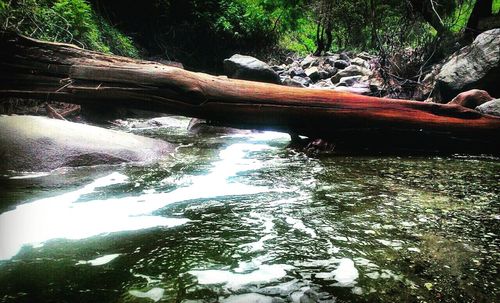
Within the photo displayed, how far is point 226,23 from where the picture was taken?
1318cm

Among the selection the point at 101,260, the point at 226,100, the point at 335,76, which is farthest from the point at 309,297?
the point at 335,76

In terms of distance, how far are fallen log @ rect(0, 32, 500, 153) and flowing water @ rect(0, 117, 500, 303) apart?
846 mm

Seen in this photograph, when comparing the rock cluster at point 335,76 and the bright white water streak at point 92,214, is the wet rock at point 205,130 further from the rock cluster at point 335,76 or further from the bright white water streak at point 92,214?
the rock cluster at point 335,76

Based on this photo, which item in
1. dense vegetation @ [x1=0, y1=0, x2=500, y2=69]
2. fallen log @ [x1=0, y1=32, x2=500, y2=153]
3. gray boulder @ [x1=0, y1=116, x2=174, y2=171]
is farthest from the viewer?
dense vegetation @ [x1=0, y1=0, x2=500, y2=69]

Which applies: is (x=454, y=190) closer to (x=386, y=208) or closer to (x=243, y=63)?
(x=386, y=208)

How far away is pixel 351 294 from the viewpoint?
148 centimetres

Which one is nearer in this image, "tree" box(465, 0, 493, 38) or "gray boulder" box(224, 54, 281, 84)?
"gray boulder" box(224, 54, 281, 84)

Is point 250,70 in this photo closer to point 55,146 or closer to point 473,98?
point 473,98

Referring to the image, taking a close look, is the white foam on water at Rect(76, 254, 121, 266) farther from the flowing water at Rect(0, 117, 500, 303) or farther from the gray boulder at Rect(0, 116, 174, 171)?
the gray boulder at Rect(0, 116, 174, 171)

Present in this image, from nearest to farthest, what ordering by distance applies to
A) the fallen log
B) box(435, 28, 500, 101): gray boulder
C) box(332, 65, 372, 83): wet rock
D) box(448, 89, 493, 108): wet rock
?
the fallen log → box(448, 89, 493, 108): wet rock → box(435, 28, 500, 101): gray boulder → box(332, 65, 372, 83): wet rock

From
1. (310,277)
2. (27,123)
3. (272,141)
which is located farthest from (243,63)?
(310,277)

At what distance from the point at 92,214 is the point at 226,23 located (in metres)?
11.9

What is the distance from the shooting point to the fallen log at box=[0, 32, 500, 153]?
415 centimetres

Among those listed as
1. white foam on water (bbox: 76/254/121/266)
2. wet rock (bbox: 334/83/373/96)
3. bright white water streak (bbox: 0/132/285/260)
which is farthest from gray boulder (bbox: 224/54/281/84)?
white foam on water (bbox: 76/254/121/266)
